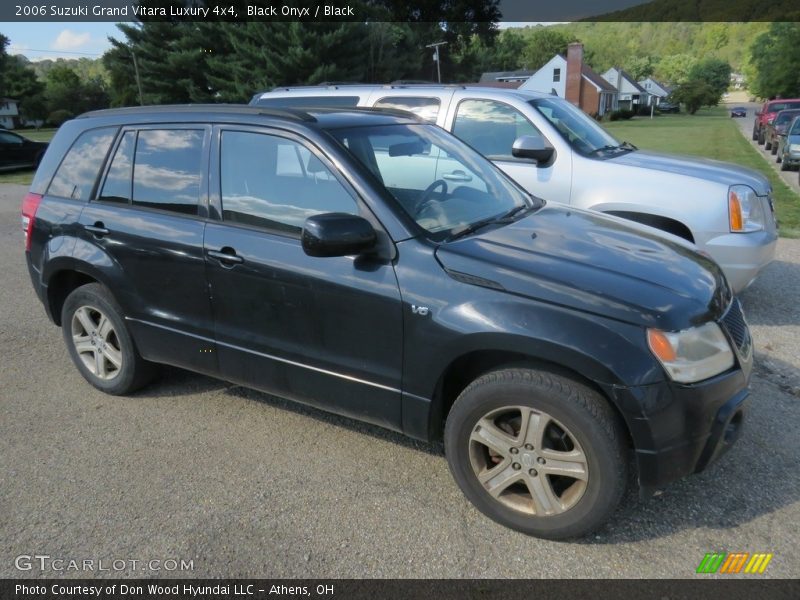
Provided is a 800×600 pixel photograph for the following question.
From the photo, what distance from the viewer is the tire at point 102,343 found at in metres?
4.22

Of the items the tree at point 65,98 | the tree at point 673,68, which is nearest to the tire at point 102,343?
the tree at point 65,98

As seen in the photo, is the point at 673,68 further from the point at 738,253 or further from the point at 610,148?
the point at 738,253

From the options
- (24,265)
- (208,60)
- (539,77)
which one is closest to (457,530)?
(24,265)

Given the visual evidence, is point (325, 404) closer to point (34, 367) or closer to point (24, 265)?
point (34, 367)

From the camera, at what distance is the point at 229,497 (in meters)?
3.28

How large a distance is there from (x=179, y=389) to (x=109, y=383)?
449 millimetres

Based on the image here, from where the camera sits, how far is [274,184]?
3.52m

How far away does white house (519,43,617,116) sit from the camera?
68.8 metres

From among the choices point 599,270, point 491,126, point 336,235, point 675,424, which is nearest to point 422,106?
point 491,126

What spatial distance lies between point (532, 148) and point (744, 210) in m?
1.81

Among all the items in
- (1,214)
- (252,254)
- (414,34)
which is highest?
(414,34)

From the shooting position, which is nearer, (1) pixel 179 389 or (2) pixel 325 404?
(2) pixel 325 404

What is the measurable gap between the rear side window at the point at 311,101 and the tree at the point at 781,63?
272ft

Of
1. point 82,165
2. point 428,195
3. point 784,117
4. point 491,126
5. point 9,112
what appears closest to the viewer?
point 428,195
